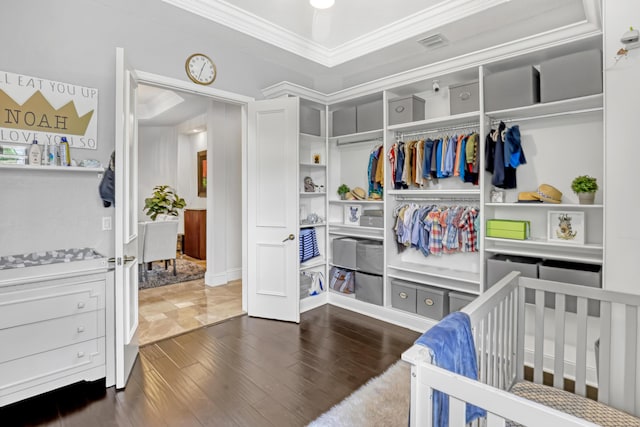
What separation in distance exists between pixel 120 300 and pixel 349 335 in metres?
1.96

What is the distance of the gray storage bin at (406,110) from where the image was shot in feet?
11.0

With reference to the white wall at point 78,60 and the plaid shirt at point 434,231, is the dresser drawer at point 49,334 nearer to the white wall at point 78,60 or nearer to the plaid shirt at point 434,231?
the white wall at point 78,60

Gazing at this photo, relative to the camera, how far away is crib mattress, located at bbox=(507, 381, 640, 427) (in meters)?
1.53

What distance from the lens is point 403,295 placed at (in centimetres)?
343

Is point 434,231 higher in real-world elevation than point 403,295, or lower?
higher

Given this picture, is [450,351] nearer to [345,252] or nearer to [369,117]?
[345,252]

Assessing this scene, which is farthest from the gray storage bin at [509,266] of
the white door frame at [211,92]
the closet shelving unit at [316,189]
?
the white door frame at [211,92]

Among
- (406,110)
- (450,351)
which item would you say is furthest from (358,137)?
(450,351)

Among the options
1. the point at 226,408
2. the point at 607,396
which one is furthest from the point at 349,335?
the point at 607,396

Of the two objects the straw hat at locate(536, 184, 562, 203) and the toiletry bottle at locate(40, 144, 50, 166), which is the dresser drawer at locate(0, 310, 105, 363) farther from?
the straw hat at locate(536, 184, 562, 203)

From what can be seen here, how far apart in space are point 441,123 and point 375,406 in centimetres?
246

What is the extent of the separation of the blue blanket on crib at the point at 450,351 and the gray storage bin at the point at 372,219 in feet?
7.39

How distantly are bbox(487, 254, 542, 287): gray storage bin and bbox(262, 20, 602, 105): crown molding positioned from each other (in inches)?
63.5

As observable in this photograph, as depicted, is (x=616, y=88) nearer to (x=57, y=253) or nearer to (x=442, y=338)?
(x=442, y=338)
